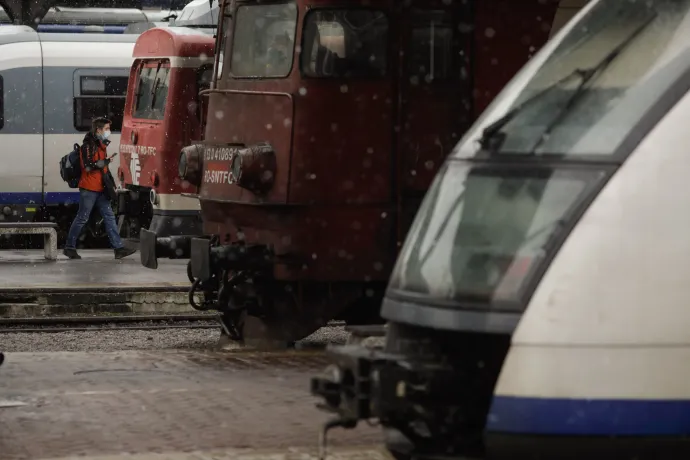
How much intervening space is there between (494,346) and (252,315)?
640cm

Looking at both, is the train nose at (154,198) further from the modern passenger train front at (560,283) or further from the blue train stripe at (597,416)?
the blue train stripe at (597,416)

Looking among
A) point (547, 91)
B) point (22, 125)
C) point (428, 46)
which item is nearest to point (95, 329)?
point (428, 46)

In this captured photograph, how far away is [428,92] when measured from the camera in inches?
465

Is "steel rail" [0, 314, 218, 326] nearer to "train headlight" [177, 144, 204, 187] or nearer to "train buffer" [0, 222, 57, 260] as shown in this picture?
"train headlight" [177, 144, 204, 187]

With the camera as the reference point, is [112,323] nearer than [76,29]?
Yes

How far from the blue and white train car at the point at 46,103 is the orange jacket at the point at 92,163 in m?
3.21

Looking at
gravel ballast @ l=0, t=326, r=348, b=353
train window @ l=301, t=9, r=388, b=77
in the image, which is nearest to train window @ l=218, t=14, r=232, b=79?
train window @ l=301, t=9, r=388, b=77

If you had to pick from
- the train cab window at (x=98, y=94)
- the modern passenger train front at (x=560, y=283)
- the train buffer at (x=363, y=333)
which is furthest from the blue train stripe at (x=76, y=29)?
the modern passenger train front at (x=560, y=283)

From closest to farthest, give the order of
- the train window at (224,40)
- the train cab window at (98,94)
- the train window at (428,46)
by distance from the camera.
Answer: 1. the train window at (428,46)
2. the train window at (224,40)
3. the train cab window at (98,94)

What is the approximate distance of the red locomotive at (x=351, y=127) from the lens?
460 inches

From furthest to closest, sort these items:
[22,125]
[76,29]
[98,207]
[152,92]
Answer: [76,29]
[22,125]
[98,207]
[152,92]

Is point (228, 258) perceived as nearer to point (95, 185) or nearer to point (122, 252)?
point (95, 185)

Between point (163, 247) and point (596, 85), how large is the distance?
7.48 metres

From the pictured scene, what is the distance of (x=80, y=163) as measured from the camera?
1998 centimetres
